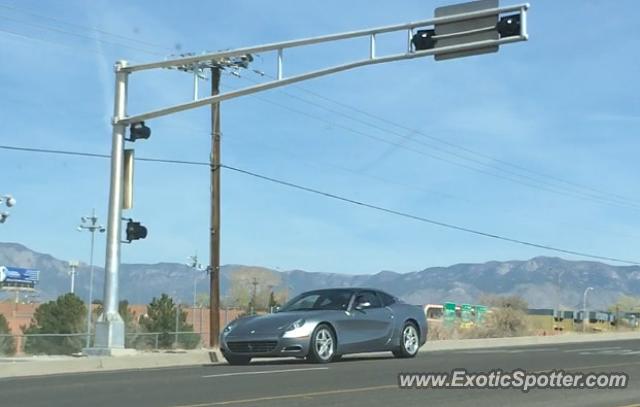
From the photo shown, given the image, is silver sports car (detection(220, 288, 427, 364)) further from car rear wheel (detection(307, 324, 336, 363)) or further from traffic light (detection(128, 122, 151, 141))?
traffic light (detection(128, 122, 151, 141))

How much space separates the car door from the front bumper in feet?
3.74

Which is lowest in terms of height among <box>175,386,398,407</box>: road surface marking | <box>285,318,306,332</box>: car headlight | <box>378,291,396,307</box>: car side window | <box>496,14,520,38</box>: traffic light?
<box>175,386,398,407</box>: road surface marking

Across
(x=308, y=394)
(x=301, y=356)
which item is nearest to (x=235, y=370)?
(x=301, y=356)

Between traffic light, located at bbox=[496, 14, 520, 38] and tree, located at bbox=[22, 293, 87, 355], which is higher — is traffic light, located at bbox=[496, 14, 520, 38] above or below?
above

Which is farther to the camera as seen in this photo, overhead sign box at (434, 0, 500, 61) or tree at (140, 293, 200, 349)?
tree at (140, 293, 200, 349)

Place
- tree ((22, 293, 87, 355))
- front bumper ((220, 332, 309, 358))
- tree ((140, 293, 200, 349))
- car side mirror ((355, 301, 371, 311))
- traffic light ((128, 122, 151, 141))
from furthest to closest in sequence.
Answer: tree ((140, 293, 200, 349)) < tree ((22, 293, 87, 355)) < traffic light ((128, 122, 151, 141)) < car side mirror ((355, 301, 371, 311)) < front bumper ((220, 332, 309, 358))

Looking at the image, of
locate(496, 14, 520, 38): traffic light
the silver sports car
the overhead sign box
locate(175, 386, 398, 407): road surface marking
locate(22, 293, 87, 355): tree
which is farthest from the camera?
locate(22, 293, 87, 355): tree

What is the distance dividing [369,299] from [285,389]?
19.3 feet

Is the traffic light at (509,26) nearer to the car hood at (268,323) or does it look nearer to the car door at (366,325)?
the car door at (366,325)

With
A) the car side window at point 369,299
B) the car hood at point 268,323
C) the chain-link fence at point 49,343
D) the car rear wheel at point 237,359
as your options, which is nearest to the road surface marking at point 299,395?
the car hood at point 268,323

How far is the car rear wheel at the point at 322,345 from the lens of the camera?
52.7 feet

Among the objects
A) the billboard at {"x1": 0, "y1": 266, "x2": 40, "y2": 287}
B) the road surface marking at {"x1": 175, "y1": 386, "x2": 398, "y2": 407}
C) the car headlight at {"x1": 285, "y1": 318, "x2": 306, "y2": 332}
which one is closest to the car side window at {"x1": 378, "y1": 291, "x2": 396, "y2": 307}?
the car headlight at {"x1": 285, "y1": 318, "x2": 306, "y2": 332}

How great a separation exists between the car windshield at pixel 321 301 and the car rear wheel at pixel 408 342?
57.1 inches

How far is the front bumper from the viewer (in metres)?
15.8
